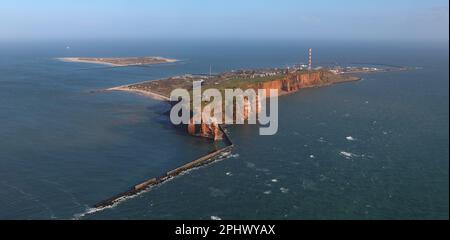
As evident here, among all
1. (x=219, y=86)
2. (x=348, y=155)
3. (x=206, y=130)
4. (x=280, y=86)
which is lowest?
(x=348, y=155)

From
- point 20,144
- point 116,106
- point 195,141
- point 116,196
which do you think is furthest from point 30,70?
point 116,196

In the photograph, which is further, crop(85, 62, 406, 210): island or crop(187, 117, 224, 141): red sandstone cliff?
crop(187, 117, 224, 141): red sandstone cliff

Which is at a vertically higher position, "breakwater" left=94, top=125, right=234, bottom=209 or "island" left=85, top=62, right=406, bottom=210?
"island" left=85, top=62, right=406, bottom=210

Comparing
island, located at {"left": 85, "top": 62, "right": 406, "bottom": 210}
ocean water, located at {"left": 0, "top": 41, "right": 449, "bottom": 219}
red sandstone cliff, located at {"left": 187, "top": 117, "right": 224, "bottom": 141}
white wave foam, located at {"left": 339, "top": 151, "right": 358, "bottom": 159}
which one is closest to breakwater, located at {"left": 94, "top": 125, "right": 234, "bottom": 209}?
island, located at {"left": 85, "top": 62, "right": 406, "bottom": 210}

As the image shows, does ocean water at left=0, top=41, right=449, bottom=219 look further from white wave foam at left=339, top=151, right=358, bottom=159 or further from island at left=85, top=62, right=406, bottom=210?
island at left=85, top=62, right=406, bottom=210

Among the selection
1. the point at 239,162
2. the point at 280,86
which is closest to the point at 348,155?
the point at 239,162

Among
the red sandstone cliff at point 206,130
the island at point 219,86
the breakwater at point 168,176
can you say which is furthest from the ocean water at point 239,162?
the red sandstone cliff at point 206,130

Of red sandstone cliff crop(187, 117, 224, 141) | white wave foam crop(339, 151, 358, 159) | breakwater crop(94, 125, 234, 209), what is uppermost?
red sandstone cliff crop(187, 117, 224, 141)

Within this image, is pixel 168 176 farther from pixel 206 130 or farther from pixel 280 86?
pixel 280 86
